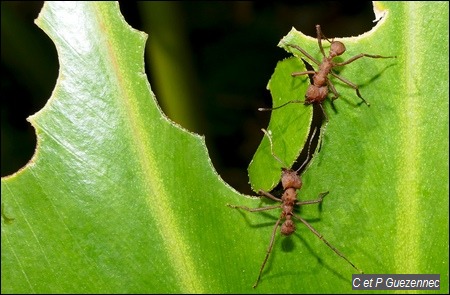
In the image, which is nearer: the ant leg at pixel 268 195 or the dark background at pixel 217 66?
the ant leg at pixel 268 195

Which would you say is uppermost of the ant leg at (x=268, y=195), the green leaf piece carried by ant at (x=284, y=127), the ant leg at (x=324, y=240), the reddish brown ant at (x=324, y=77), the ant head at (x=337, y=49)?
the ant head at (x=337, y=49)

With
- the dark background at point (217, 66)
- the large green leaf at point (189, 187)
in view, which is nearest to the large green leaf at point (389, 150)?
the large green leaf at point (189, 187)

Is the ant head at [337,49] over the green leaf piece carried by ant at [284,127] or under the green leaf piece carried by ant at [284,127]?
over

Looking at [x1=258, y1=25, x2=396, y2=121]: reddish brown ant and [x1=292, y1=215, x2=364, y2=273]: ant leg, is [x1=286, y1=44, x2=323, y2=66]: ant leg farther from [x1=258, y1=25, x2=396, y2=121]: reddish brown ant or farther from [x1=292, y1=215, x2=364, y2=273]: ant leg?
[x1=292, y1=215, x2=364, y2=273]: ant leg

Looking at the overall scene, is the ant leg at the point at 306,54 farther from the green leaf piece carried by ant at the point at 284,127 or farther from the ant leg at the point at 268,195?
the ant leg at the point at 268,195

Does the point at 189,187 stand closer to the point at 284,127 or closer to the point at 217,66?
the point at 284,127

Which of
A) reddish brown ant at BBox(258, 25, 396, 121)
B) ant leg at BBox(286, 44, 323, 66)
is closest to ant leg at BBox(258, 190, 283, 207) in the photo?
reddish brown ant at BBox(258, 25, 396, 121)

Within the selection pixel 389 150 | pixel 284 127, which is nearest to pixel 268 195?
pixel 284 127

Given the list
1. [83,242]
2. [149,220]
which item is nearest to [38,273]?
[83,242]
